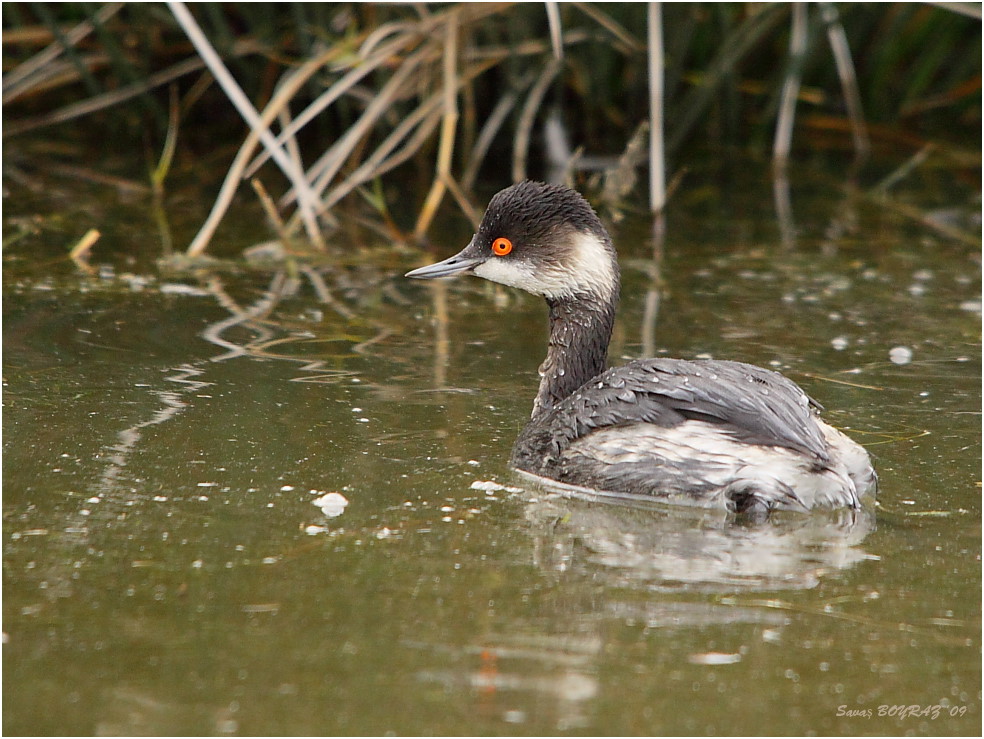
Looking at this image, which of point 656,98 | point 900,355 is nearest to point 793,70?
point 656,98

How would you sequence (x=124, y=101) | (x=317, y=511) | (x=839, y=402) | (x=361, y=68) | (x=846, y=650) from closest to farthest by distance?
(x=846, y=650) < (x=317, y=511) < (x=839, y=402) < (x=361, y=68) < (x=124, y=101)

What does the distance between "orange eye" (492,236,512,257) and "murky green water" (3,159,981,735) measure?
A: 0.55 m

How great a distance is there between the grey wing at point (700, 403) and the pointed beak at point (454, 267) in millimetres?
779

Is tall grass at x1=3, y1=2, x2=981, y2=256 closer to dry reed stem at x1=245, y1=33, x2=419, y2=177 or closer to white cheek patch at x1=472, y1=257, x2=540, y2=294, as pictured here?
dry reed stem at x1=245, y1=33, x2=419, y2=177

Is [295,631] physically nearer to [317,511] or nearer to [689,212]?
[317,511]

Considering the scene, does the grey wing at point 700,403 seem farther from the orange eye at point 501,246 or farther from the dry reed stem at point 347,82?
the dry reed stem at point 347,82

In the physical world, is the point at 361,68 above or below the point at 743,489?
above

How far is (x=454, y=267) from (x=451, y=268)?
14 millimetres

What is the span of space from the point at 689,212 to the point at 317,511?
17.1ft

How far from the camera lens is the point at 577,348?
5.05m

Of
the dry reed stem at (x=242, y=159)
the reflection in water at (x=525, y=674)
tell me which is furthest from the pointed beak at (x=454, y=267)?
the reflection in water at (x=525, y=674)

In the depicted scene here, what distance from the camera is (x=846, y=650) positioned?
319cm

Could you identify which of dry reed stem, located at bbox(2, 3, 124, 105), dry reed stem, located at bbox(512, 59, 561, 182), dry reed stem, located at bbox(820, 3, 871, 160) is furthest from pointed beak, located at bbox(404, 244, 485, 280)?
dry reed stem, located at bbox(2, 3, 124, 105)

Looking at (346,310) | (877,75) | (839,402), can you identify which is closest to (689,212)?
(877,75)
